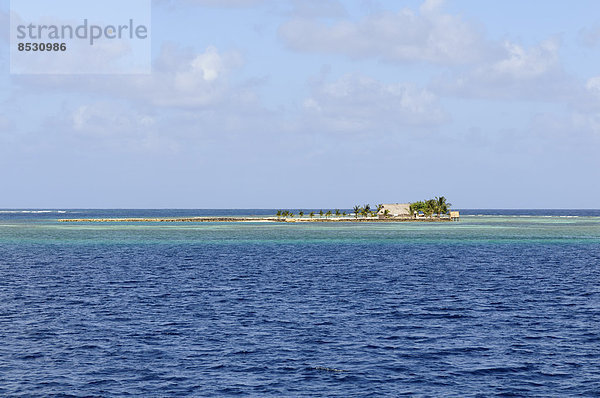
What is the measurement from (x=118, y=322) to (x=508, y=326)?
2602 cm

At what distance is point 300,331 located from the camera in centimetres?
3759

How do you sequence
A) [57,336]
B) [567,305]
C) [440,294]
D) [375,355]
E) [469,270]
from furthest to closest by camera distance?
[469,270] → [440,294] → [567,305] → [57,336] → [375,355]

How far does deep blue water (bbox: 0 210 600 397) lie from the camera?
90.9 ft

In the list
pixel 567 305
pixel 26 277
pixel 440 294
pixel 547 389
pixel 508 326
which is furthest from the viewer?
pixel 26 277

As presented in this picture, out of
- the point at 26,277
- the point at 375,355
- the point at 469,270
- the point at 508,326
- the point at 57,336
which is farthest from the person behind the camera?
the point at 469,270

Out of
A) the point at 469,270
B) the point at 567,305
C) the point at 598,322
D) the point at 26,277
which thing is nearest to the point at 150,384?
the point at 598,322

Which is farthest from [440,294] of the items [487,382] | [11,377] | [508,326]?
[11,377]

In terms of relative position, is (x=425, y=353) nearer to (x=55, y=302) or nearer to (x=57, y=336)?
(x=57, y=336)

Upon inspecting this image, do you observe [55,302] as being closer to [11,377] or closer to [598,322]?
[11,377]

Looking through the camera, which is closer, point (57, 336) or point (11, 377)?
point (11, 377)

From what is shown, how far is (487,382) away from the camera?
27797mm

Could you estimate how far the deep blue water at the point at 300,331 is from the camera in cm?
2770

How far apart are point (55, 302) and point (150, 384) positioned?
2512 centimetres

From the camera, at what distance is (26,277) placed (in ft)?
215
